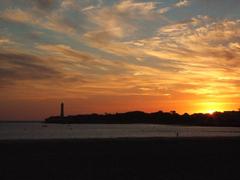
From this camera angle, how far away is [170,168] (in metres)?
17.2

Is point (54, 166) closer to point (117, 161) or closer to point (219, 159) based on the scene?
point (117, 161)

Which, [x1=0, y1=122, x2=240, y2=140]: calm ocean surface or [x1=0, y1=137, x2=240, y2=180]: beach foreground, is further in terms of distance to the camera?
[x1=0, y1=122, x2=240, y2=140]: calm ocean surface

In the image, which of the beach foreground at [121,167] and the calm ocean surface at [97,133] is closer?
the beach foreground at [121,167]

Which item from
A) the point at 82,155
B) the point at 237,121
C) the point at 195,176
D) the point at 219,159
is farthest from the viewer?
the point at 237,121

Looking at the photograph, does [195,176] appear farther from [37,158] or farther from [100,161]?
[37,158]

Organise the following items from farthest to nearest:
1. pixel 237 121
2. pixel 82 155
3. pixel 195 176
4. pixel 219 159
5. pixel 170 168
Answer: pixel 237 121, pixel 82 155, pixel 219 159, pixel 170 168, pixel 195 176

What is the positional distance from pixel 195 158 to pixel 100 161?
561cm

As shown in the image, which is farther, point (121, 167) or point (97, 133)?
point (97, 133)

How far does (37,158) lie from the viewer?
68.5 ft

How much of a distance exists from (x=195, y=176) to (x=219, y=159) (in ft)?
19.9

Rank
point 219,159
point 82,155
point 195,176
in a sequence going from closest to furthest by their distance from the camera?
point 195,176 → point 219,159 → point 82,155

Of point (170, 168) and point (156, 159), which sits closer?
point (170, 168)

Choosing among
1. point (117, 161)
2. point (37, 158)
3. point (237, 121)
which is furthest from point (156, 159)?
point (237, 121)

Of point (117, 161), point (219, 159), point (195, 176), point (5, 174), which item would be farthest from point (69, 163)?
point (219, 159)
